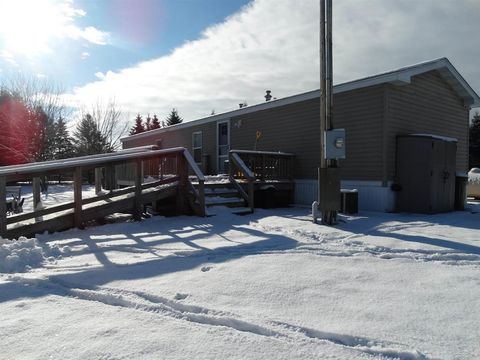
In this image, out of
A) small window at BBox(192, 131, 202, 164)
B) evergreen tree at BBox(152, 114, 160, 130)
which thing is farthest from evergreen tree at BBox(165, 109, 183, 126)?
small window at BBox(192, 131, 202, 164)

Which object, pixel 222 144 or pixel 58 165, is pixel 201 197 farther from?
pixel 222 144

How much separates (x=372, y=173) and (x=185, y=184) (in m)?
4.54

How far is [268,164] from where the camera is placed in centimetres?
1063

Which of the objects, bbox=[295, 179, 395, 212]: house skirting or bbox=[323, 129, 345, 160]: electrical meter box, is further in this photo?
bbox=[295, 179, 395, 212]: house skirting

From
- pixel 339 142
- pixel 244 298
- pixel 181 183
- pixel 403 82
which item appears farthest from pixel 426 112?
pixel 244 298

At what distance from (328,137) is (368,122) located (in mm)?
3376

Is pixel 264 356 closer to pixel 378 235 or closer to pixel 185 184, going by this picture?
pixel 378 235

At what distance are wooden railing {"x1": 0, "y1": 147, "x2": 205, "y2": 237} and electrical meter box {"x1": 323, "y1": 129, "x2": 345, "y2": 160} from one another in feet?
8.29

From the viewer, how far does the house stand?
356 inches

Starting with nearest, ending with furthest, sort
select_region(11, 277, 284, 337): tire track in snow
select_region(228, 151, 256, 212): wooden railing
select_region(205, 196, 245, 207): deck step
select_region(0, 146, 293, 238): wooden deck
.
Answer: select_region(11, 277, 284, 337): tire track in snow → select_region(0, 146, 293, 238): wooden deck → select_region(205, 196, 245, 207): deck step → select_region(228, 151, 256, 212): wooden railing

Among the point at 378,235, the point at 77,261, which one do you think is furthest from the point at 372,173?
the point at 77,261

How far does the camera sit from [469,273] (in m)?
3.67

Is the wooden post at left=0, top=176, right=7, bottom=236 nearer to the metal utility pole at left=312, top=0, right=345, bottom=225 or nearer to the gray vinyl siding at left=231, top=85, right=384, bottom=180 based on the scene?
the metal utility pole at left=312, top=0, right=345, bottom=225

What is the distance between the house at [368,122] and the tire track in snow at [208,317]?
723 cm
